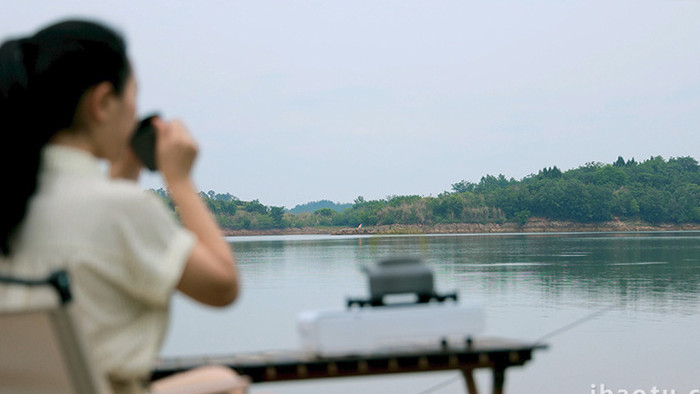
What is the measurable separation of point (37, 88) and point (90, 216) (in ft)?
0.62

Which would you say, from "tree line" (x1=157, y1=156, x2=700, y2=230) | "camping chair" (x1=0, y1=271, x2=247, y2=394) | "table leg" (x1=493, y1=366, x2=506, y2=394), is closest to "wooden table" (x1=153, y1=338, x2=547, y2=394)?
"table leg" (x1=493, y1=366, x2=506, y2=394)

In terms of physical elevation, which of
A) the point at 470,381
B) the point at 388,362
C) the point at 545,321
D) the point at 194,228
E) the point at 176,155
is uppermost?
the point at 176,155

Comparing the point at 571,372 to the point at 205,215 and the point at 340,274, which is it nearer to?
the point at 205,215

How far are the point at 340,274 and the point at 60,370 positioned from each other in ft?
77.7

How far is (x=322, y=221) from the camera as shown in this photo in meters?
107

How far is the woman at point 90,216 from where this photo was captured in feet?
3.34

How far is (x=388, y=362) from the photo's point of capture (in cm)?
176

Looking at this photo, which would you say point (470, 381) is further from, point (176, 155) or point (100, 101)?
point (100, 101)

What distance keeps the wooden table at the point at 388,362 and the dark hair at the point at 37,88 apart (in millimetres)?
825

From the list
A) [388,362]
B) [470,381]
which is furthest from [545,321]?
[388,362]

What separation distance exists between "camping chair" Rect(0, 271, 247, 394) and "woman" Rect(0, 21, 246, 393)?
0.03 metres

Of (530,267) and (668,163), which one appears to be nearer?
(530,267)

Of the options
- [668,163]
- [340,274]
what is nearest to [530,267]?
[340,274]

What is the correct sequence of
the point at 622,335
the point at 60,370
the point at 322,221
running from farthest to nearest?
the point at 322,221 < the point at 622,335 < the point at 60,370
